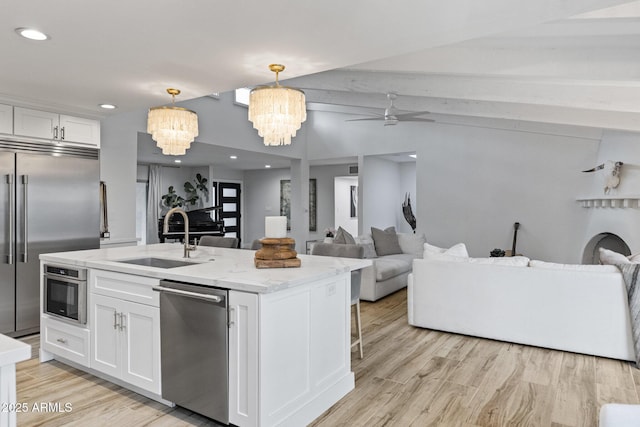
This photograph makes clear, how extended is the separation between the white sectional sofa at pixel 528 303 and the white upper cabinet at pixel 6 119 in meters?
4.34

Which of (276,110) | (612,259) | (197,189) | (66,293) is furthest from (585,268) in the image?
(197,189)

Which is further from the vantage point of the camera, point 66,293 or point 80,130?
point 80,130

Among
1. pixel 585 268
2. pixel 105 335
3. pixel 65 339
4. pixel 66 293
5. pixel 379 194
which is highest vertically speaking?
pixel 379 194

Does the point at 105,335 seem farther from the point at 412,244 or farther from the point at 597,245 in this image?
the point at 597,245

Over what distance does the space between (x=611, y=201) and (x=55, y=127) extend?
7.05 m

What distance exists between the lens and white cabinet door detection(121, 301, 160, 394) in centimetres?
261

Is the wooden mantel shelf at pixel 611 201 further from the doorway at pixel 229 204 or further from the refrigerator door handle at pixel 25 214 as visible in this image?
the doorway at pixel 229 204

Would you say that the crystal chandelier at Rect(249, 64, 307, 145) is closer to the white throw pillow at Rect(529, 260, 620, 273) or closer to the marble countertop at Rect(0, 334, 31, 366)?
the marble countertop at Rect(0, 334, 31, 366)

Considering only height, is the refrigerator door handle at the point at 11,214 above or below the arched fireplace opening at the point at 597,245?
→ above

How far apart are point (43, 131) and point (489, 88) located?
470cm

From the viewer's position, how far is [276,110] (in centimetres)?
286

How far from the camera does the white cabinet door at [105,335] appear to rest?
285 centimetres

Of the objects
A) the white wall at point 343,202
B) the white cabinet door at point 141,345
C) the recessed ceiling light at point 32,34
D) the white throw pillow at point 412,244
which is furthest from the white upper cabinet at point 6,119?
the white wall at point 343,202

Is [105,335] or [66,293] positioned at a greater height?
[66,293]
